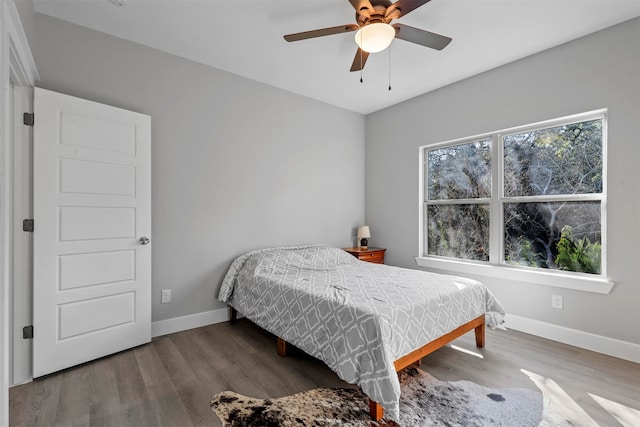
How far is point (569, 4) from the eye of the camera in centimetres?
215

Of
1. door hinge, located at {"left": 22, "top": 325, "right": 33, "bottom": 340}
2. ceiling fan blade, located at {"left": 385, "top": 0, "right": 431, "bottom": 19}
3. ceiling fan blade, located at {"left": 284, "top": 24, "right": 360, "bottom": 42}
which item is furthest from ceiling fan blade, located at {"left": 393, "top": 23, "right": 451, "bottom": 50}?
door hinge, located at {"left": 22, "top": 325, "right": 33, "bottom": 340}

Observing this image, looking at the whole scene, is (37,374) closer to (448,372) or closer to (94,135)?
(94,135)

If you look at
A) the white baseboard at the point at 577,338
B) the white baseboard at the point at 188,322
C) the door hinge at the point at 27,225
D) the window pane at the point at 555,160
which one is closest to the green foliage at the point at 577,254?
the window pane at the point at 555,160

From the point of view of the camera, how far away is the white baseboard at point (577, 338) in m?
2.31

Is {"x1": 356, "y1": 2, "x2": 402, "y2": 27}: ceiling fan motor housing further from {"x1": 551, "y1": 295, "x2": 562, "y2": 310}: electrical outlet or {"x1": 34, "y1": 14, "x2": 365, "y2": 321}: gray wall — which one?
{"x1": 551, "y1": 295, "x2": 562, "y2": 310}: electrical outlet

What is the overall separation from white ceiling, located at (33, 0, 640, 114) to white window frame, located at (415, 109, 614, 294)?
69 centimetres

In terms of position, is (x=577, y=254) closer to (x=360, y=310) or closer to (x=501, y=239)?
(x=501, y=239)

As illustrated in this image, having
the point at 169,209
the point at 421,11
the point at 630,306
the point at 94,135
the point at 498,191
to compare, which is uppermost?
the point at 421,11

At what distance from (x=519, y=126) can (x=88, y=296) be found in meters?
4.11

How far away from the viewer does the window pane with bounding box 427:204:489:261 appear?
333 cm

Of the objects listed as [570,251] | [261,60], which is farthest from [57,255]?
[570,251]

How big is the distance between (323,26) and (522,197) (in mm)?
2521

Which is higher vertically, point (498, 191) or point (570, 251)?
point (498, 191)

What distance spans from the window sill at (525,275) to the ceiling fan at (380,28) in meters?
2.25
